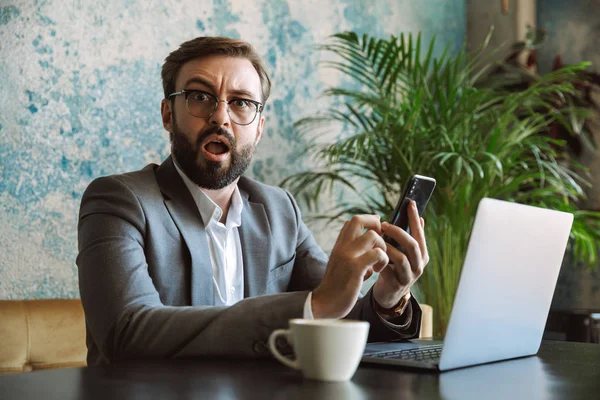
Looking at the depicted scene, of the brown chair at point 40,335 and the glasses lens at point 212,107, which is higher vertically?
the glasses lens at point 212,107

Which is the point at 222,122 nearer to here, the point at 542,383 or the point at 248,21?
the point at 542,383

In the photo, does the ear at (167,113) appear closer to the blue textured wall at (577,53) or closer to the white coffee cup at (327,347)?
the white coffee cup at (327,347)

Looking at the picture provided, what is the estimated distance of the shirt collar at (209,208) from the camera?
5.87ft

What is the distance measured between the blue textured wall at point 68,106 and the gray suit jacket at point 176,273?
858 mm

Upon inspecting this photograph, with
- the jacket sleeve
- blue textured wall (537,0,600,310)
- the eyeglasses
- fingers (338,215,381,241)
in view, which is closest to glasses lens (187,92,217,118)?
the eyeglasses

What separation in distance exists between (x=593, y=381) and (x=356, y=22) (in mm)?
3055

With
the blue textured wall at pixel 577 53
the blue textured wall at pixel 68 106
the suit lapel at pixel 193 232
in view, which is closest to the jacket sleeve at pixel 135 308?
the suit lapel at pixel 193 232

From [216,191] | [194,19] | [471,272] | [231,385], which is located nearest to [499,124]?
[194,19]

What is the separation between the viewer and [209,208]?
1800 mm

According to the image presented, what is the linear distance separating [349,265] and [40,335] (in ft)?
3.96

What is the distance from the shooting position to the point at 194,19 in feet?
9.82

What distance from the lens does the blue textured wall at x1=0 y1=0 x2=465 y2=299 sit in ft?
7.88

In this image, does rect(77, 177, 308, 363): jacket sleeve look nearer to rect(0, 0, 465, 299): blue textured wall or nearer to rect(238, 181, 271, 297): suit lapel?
rect(238, 181, 271, 297): suit lapel

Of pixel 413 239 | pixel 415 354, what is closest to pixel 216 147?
pixel 413 239
